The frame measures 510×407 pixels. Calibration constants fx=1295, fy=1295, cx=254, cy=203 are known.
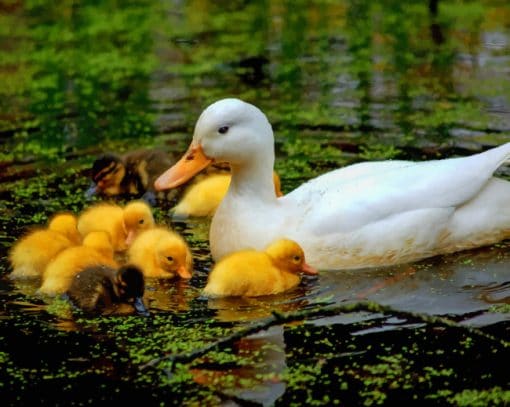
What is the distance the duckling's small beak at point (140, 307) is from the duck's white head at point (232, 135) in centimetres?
106

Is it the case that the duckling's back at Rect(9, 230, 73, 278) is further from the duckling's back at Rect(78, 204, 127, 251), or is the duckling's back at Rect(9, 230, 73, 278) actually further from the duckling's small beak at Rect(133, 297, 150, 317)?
the duckling's small beak at Rect(133, 297, 150, 317)

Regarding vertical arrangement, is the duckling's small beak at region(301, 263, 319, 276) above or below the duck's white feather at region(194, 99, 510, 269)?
below

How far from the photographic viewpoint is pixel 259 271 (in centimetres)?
630

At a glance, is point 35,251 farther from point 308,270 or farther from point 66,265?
point 308,270

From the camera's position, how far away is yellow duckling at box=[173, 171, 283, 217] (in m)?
7.81

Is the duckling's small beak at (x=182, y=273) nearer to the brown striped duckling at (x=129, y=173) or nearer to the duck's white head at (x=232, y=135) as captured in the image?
the duck's white head at (x=232, y=135)

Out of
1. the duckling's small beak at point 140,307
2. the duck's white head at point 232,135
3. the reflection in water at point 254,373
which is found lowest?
the reflection in water at point 254,373

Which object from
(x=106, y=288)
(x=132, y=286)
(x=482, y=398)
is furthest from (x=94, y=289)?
(x=482, y=398)

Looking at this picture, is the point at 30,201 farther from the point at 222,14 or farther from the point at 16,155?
the point at 222,14

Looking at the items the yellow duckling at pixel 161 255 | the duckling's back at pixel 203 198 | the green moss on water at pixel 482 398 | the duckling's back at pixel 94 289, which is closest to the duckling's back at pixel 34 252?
the yellow duckling at pixel 161 255

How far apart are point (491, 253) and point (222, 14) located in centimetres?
668

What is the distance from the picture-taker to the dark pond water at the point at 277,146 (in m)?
5.34

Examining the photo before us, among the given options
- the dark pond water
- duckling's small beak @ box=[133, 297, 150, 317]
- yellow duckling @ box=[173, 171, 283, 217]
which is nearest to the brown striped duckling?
the dark pond water

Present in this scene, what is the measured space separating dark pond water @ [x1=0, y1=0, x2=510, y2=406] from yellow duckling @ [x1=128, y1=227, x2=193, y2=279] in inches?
3.6
